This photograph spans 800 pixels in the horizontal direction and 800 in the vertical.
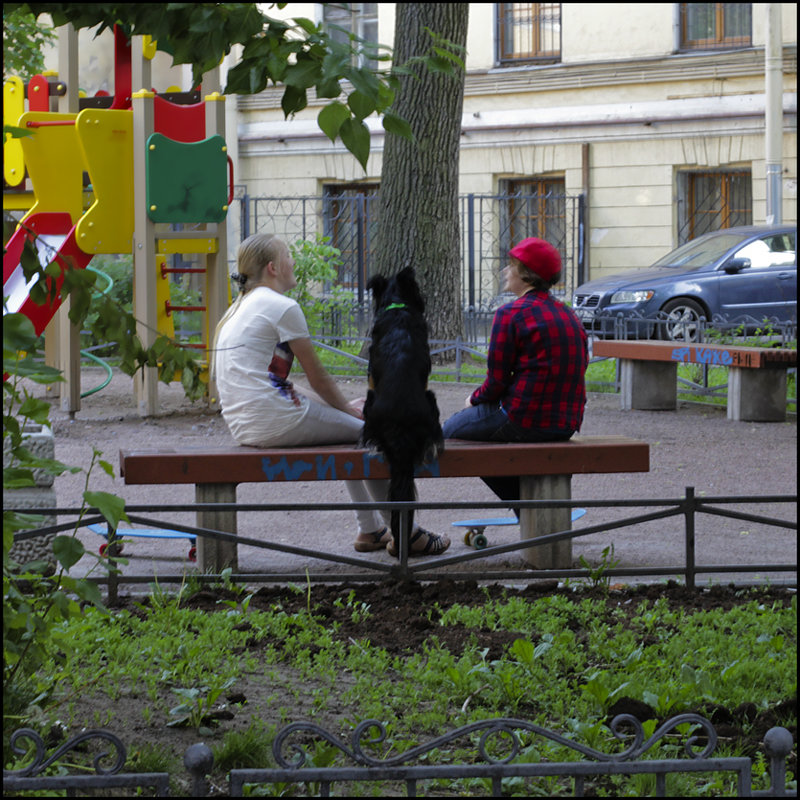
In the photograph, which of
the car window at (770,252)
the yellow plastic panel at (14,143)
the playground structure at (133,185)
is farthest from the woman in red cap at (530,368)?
the car window at (770,252)

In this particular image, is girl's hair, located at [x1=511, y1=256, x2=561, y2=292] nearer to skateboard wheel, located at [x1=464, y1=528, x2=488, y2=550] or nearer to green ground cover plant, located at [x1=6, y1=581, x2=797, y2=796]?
skateboard wheel, located at [x1=464, y1=528, x2=488, y2=550]

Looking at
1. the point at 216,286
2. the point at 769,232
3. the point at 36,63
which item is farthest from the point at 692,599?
the point at 36,63

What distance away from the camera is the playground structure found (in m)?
9.59

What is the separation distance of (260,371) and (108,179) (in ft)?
16.7

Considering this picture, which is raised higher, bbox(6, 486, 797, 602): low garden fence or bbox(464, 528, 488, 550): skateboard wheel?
bbox(6, 486, 797, 602): low garden fence

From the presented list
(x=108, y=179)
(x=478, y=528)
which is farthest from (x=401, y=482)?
(x=108, y=179)

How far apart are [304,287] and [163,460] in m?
8.88

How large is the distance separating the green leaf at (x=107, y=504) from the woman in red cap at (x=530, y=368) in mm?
3046

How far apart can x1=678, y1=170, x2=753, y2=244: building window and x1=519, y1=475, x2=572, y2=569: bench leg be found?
16.6 meters

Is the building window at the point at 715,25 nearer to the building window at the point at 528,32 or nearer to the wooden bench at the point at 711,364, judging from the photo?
the building window at the point at 528,32

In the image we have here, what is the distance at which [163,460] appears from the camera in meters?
4.87

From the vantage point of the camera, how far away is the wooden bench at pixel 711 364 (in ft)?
31.4

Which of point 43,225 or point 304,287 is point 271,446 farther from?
point 304,287

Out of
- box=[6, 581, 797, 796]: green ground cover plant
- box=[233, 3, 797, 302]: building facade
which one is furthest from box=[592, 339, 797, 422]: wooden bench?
box=[233, 3, 797, 302]: building facade
